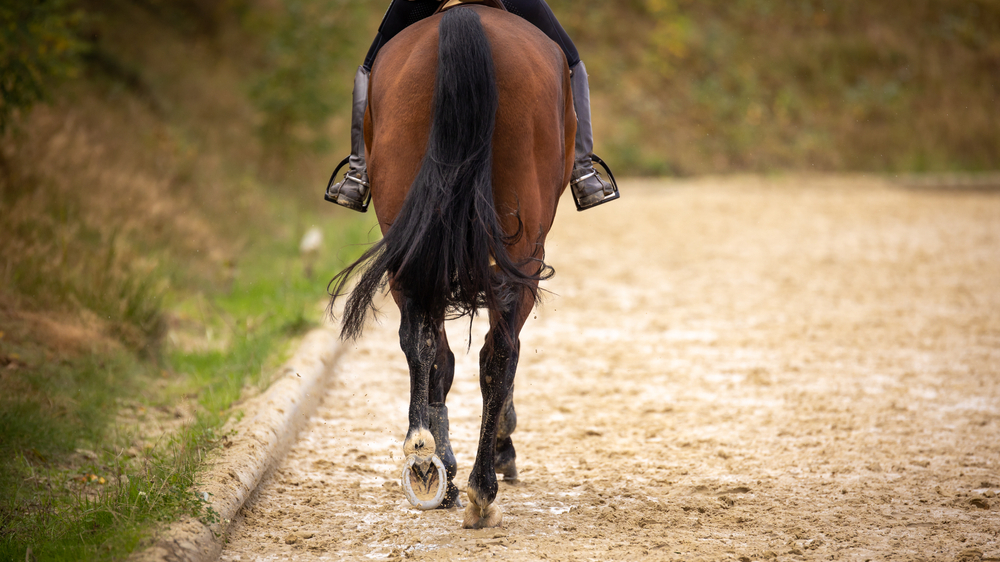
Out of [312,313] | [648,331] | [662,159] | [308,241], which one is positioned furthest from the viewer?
[662,159]

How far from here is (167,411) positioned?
4.98m

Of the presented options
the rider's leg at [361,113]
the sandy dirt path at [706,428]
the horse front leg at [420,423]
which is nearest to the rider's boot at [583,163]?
the rider's leg at [361,113]

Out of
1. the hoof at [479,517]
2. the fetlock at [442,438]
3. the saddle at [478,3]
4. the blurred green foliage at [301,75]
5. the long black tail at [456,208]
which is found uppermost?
the blurred green foliage at [301,75]

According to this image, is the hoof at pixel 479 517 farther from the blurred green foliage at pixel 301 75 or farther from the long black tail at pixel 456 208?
the blurred green foliage at pixel 301 75

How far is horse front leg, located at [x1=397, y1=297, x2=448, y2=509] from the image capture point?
128 inches

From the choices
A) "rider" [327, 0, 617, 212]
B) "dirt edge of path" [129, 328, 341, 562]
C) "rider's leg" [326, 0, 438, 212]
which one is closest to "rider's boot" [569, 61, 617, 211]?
"rider" [327, 0, 617, 212]

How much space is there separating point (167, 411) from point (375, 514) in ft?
6.58

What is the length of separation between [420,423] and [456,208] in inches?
35.0

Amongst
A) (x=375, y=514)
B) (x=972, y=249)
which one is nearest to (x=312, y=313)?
(x=375, y=514)

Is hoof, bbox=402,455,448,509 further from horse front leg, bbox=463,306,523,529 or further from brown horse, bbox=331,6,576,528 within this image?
horse front leg, bbox=463,306,523,529

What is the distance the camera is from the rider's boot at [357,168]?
3811 mm

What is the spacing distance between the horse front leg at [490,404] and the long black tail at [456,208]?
8.2 inches

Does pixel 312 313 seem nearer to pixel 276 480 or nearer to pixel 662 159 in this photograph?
pixel 276 480

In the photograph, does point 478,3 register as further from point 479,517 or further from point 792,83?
point 792,83
